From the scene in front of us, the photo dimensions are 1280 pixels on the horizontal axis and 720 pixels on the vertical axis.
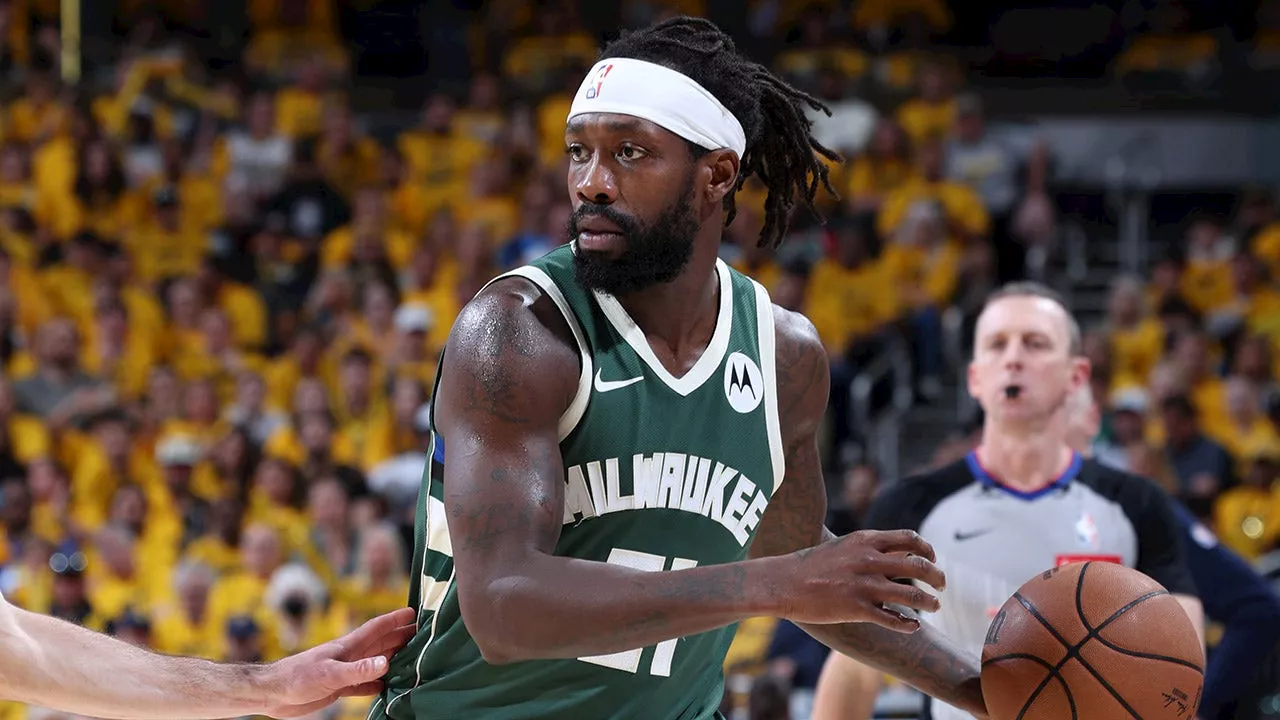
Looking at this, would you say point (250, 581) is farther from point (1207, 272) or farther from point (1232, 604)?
point (1207, 272)

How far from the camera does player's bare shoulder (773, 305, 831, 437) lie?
11.6ft

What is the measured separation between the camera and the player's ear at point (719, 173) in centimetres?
329

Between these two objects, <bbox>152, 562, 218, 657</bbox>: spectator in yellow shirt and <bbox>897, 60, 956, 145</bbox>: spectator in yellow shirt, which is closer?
<bbox>152, 562, 218, 657</bbox>: spectator in yellow shirt

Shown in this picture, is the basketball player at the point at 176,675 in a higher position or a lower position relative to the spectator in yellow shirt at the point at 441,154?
lower

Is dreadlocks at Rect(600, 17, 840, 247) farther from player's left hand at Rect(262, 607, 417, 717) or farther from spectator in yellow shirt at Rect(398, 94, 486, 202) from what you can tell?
spectator in yellow shirt at Rect(398, 94, 486, 202)

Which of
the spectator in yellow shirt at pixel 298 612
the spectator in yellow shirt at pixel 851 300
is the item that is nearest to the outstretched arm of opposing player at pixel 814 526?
the spectator in yellow shirt at pixel 298 612

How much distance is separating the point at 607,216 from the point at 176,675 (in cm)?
129

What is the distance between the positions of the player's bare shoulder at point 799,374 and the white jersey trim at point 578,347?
22.3 inches

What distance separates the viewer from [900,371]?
10.6 metres

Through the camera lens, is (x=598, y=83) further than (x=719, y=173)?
No

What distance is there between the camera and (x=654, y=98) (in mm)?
3160

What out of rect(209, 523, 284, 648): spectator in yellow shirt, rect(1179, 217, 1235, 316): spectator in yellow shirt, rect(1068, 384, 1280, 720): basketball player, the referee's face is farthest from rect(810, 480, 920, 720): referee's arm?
rect(1179, 217, 1235, 316): spectator in yellow shirt

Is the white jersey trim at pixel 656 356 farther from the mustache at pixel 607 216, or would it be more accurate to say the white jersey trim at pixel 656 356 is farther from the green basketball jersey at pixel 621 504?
the mustache at pixel 607 216

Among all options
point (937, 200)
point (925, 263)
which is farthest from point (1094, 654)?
point (937, 200)
